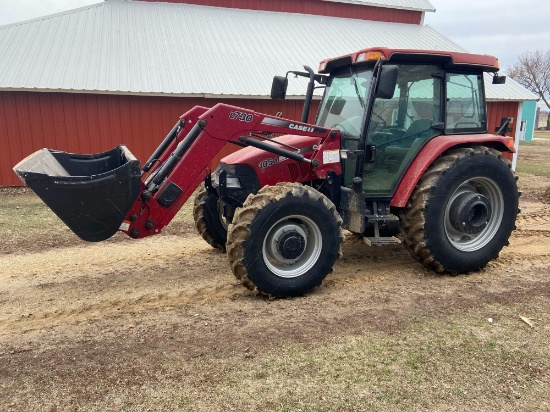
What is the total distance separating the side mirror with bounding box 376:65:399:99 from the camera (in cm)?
402

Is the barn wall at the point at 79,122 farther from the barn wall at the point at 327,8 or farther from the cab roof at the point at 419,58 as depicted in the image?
the cab roof at the point at 419,58

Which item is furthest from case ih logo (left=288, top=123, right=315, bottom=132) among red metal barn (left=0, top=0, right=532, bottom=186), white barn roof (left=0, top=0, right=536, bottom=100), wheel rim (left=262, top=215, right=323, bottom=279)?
white barn roof (left=0, top=0, right=536, bottom=100)

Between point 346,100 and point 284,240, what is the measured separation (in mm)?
1825

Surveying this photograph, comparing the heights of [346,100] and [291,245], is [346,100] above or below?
above

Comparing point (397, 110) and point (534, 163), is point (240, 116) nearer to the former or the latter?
point (397, 110)

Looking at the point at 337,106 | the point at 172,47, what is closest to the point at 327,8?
the point at 172,47

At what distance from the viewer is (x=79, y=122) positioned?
11.2m

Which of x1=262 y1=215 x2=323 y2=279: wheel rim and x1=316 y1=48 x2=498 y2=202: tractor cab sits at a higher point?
x1=316 y1=48 x2=498 y2=202: tractor cab

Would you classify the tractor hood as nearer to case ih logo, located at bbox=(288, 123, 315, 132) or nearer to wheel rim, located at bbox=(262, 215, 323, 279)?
case ih logo, located at bbox=(288, 123, 315, 132)

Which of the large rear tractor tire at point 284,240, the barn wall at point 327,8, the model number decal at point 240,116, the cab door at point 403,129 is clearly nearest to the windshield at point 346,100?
the cab door at point 403,129

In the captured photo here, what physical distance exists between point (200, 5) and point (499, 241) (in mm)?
13923

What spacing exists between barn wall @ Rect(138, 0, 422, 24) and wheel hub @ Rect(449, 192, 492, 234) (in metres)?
13.6

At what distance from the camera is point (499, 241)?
5.03 meters

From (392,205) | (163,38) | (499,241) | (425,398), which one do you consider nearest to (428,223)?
(392,205)
